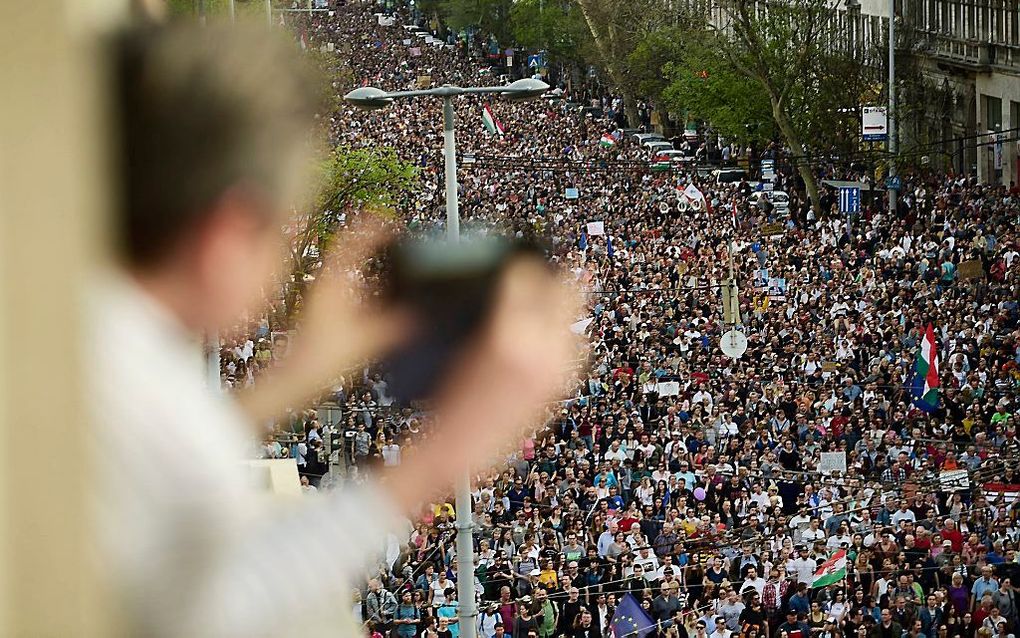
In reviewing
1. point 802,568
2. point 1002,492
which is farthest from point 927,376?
point 802,568

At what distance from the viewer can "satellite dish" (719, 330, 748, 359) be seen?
98.2ft

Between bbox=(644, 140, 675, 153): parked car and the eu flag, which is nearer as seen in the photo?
the eu flag

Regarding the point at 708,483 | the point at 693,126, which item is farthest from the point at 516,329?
the point at 693,126

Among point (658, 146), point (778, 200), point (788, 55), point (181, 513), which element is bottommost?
point (778, 200)

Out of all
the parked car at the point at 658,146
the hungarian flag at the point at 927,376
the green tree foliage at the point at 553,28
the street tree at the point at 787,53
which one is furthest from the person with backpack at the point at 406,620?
the green tree foliage at the point at 553,28

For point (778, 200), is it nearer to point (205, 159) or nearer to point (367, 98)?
point (367, 98)

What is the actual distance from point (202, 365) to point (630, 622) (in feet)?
57.4

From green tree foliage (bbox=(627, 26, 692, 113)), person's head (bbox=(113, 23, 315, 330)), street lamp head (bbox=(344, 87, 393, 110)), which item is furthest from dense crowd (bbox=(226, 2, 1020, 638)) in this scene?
green tree foliage (bbox=(627, 26, 692, 113))

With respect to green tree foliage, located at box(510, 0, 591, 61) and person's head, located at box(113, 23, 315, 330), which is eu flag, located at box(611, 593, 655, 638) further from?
green tree foliage, located at box(510, 0, 591, 61)

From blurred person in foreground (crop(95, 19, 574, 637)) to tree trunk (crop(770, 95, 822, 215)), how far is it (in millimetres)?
53228

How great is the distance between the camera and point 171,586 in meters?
0.91

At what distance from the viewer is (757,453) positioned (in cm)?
2462

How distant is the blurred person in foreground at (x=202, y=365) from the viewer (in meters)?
0.92

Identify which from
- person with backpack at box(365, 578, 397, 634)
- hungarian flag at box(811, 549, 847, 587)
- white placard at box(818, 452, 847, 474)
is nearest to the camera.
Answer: person with backpack at box(365, 578, 397, 634)
